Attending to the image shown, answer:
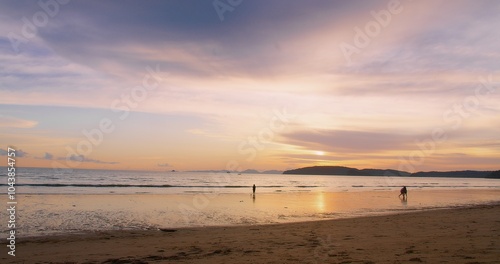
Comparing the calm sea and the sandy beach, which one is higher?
the sandy beach

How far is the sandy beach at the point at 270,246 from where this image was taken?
10.8m

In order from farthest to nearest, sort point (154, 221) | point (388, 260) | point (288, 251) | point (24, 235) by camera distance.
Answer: point (154, 221)
point (24, 235)
point (288, 251)
point (388, 260)

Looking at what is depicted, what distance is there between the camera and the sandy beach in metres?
10.8

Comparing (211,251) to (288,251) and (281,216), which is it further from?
(281,216)

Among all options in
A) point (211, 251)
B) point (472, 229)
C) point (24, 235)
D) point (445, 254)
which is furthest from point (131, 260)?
point (472, 229)

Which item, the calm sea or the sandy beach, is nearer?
the sandy beach

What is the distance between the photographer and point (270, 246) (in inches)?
520

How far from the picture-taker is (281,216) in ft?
85.3

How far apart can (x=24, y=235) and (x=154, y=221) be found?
A: 7175 millimetres

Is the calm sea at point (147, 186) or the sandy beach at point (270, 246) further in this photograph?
the calm sea at point (147, 186)

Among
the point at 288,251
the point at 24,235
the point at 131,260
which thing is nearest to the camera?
the point at 131,260

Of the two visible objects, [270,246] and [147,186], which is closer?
[270,246]

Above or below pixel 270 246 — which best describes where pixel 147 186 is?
below

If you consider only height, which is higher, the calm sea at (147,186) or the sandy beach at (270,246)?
the sandy beach at (270,246)
